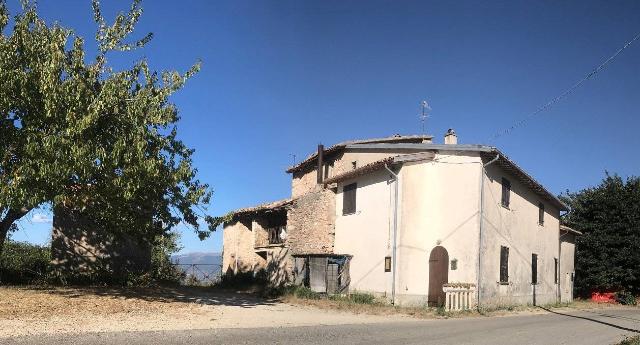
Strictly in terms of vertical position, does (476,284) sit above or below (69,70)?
below

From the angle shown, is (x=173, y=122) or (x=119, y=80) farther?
(x=173, y=122)

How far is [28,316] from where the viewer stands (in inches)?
506

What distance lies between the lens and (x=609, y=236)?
32188mm

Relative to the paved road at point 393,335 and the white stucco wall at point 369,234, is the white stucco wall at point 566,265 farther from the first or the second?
the paved road at point 393,335

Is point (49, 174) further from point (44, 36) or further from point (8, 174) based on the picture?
point (44, 36)

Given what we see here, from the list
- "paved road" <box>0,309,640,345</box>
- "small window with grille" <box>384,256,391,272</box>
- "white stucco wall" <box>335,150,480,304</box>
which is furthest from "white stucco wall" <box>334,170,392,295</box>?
"paved road" <box>0,309,640,345</box>

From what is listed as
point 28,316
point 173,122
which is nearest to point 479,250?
point 173,122

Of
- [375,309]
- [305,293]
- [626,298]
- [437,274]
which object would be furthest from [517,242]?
[626,298]

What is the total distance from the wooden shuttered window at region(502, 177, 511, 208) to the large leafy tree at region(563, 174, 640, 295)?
12.0 metres

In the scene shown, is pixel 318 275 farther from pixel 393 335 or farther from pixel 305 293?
pixel 393 335

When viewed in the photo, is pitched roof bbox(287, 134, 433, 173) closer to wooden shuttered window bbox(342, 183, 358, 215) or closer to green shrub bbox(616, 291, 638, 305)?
wooden shuttered window bbox(342, 183, 358, 215)

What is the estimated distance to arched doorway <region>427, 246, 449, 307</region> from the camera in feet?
67.8

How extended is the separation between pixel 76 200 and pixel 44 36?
469 centimetres

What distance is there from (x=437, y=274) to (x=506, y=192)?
232 inches
